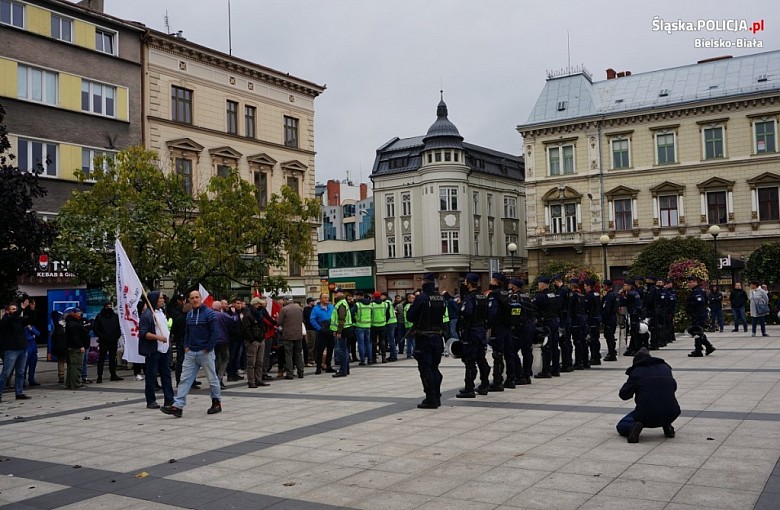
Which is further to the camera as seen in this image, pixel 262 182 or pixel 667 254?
pixel 667 254

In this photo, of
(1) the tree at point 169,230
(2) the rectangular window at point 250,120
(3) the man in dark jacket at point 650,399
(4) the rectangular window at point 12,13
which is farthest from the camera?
(2) the rectangular window at point 250,120

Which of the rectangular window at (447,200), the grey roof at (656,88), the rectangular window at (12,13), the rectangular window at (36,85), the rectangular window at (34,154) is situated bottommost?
the rectangular window at (34,154)

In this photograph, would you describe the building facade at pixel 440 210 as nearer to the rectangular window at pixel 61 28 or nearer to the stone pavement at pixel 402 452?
the rectangular window at pixel 61 28

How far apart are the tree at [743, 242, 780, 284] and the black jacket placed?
96.3 feet

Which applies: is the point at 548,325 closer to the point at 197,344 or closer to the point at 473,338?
the point at 473,338

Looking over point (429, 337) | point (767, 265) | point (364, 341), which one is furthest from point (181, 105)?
point (767, 265)

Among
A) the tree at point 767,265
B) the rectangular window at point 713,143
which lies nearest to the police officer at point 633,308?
the tree at point 767,265

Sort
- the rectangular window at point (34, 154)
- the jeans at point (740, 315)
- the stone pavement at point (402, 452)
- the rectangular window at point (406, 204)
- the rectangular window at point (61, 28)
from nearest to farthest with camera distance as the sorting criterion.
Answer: the stone pavement at point (402, 452) < the jeans at point (740, 315) < the rectangular window at point (34, 154) < the rectangular window at point (61, 28) < the rectangular window at point (406, 204)

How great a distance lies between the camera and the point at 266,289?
2342cm

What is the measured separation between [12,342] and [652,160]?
44.3 m

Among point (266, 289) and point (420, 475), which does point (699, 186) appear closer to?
point (266, 289)

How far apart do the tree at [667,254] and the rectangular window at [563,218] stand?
738cm

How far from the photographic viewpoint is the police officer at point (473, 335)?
1250 cm

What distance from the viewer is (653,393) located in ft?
27.7
